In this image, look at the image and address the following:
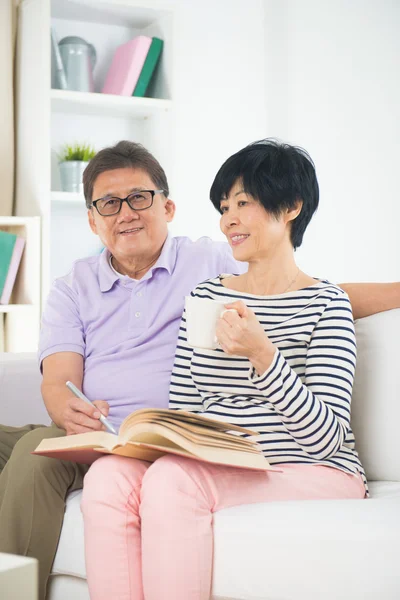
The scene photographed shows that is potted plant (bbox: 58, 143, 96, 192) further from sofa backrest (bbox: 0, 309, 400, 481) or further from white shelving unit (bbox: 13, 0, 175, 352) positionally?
sofa backrest (bbox: 0, 309, 400, 481)

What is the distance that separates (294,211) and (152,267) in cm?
43

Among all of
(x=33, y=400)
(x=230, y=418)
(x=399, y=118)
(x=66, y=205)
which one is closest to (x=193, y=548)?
(x=230, y=418)

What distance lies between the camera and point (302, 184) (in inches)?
67.1

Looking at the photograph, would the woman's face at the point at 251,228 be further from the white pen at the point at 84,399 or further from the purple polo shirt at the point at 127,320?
the white pen at the point at 84,399

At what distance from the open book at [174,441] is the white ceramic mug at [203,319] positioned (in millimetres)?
132

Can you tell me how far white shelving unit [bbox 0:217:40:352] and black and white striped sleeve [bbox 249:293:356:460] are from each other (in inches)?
69.1

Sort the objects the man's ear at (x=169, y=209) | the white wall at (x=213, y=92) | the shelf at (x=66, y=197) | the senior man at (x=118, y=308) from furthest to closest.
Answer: the white wall at (x=213, y=92), the shelf at (x=66, y=197), the man's ear at (x=169, y=209), the senior man at (x=118, y=308)

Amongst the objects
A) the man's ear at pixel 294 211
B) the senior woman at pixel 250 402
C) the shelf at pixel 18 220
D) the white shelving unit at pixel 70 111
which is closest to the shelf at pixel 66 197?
the white shelving unit at pixel 70 111

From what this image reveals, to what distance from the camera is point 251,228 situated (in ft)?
5.49

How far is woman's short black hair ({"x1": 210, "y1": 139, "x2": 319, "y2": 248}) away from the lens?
1.68 metres

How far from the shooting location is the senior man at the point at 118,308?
5.89 feet

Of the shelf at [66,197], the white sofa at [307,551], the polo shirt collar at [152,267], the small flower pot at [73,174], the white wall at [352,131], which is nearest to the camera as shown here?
the white sofa at [307,551]

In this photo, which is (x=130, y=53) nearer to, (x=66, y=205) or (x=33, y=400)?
(x=66, y=205)

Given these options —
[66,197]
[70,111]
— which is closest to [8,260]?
[66,197]
